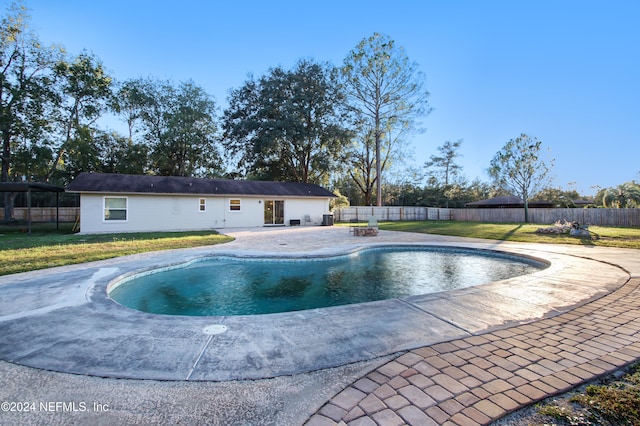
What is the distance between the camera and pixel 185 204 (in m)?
17.6

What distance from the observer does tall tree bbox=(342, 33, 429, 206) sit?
89.0 feet

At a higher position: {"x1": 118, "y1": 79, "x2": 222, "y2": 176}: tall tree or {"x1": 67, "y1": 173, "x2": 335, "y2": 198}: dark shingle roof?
{"x1": 118, "y1": 79, "x2": 222, "y2": 176}: tall tree

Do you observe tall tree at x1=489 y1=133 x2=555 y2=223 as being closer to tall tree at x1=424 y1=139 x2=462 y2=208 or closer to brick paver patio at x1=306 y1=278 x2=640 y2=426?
tall tree at x1=424 y1=139 x2=462 y2=208

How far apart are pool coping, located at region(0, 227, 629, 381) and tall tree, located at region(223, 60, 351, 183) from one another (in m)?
22.6

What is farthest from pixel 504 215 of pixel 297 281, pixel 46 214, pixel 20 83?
pixel 20 83

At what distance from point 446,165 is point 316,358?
45498 mm

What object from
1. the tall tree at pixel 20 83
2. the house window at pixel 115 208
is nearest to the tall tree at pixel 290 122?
the house window at pixel 115 208

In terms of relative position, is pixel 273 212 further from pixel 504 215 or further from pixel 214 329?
pixel 504 215

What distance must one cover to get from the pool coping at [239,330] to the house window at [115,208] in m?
12.0

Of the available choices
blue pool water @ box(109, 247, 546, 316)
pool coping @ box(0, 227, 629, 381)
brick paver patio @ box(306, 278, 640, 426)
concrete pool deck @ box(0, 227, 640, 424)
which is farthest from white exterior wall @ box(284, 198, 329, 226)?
brick paver patio @ box(306, 278, 640, 426)

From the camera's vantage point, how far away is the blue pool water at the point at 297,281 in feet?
17.9

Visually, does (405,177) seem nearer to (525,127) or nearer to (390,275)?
(525,127)

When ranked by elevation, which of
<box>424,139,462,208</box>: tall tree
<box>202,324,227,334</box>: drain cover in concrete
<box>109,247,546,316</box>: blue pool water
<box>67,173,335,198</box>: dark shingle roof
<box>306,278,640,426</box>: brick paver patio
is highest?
<box>424,139,462,208</box>: tall tree

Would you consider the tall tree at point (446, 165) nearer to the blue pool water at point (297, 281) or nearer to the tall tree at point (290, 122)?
the tall tree at point (290, 122)
